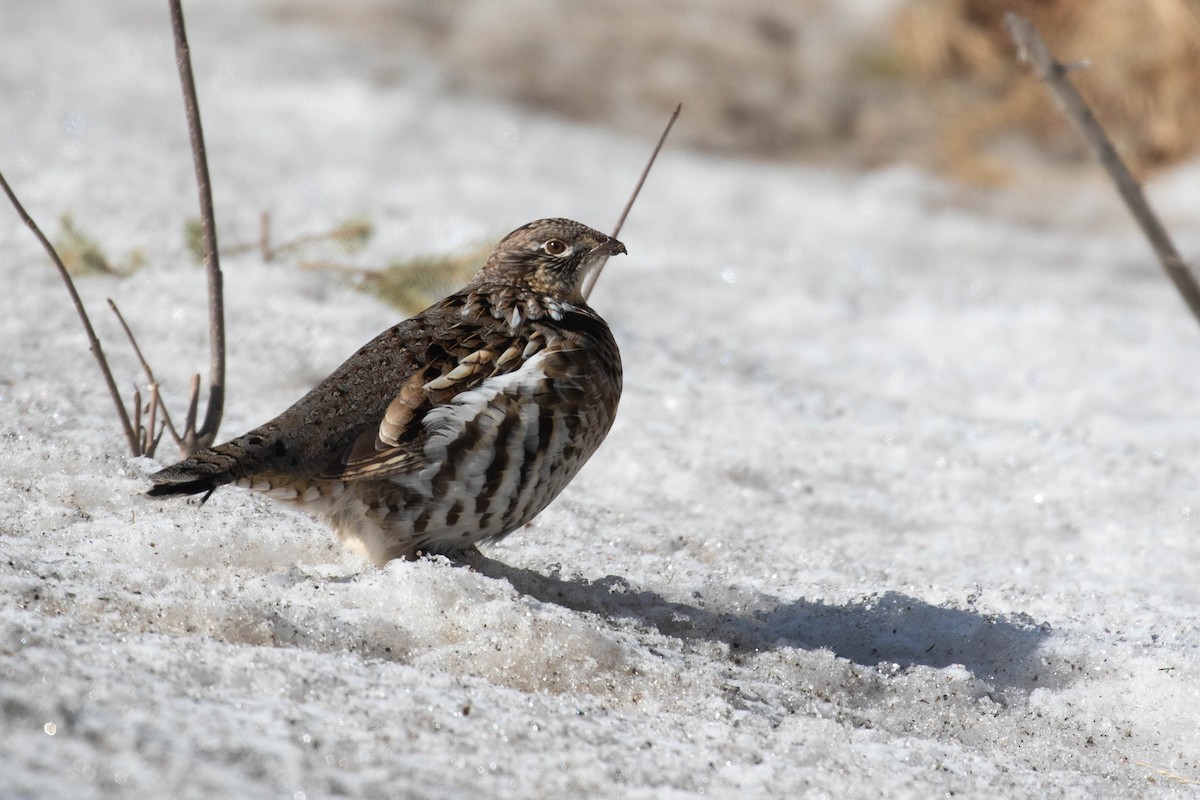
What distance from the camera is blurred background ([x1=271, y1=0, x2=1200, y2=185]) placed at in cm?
961

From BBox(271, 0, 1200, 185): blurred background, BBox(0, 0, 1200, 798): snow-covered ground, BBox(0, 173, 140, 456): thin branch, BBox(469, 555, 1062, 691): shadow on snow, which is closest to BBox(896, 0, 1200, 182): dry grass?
BBox(271, 0, 1200, 185): blurred background

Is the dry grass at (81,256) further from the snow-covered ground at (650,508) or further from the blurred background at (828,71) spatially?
the blurred background at (828,71)

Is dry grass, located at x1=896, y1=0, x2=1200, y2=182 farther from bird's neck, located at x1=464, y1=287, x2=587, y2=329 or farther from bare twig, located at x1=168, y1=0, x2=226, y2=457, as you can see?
bare twig, located at x1=168, y1=0, x2=226, y2=457

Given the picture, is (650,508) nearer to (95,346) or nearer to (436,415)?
(436,415)

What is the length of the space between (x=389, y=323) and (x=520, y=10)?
231 inches

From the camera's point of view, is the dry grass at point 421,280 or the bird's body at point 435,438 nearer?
the bird's body at point 435,438

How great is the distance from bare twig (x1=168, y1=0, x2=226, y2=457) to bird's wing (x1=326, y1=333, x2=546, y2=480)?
877 mm

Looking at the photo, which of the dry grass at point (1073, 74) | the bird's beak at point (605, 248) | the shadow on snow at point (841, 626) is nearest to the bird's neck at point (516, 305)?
the bird's beak at point (605, 248)

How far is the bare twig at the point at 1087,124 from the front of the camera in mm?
3859

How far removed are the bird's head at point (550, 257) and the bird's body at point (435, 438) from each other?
38 cm

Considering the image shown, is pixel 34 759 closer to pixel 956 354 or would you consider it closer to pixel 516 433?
pixel 516 433

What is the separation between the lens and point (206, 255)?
12.9 ft

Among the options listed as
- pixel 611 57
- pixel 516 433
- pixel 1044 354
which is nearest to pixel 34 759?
pixel 516 433

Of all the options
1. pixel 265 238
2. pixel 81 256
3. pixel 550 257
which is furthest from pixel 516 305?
pixel 81 256
